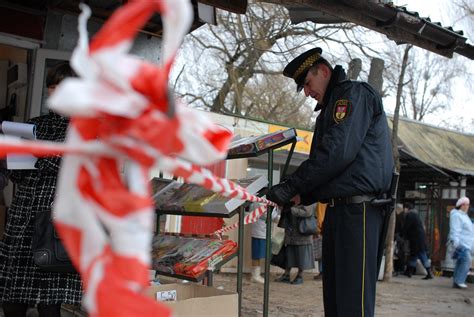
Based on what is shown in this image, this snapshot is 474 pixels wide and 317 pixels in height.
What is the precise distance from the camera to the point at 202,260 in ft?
10.5

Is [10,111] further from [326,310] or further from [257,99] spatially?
[257,99]

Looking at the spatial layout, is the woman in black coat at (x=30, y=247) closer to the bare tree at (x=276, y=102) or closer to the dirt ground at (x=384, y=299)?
the dirt ground at (x=384, y=299)

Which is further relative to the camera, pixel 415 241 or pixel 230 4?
pixel 415 241

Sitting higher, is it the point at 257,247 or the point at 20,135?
the point at 20,135

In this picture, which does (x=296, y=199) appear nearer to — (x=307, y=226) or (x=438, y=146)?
(x=307, y=226)

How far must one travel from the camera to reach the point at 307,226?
29.7 ft

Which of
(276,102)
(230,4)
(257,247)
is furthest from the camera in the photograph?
(276,102)

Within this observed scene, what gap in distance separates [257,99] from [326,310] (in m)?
16.0

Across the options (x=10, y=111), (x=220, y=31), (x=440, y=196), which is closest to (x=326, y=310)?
(x=10, y=111)

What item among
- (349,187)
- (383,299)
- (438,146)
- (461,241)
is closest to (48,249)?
(349,187)

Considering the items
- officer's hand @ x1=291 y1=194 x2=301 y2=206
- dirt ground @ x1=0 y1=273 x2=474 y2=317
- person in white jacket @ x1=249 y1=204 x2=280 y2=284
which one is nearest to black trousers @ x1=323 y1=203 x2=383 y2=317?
officer's hand @ x1=291 y1=194 x2=301 y2=206

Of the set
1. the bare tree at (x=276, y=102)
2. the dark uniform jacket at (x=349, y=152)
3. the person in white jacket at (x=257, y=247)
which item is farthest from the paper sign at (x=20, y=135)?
the bare tree at (x=276, y=102)

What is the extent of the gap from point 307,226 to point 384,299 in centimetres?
176

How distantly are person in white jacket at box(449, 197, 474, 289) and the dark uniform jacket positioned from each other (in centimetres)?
801
